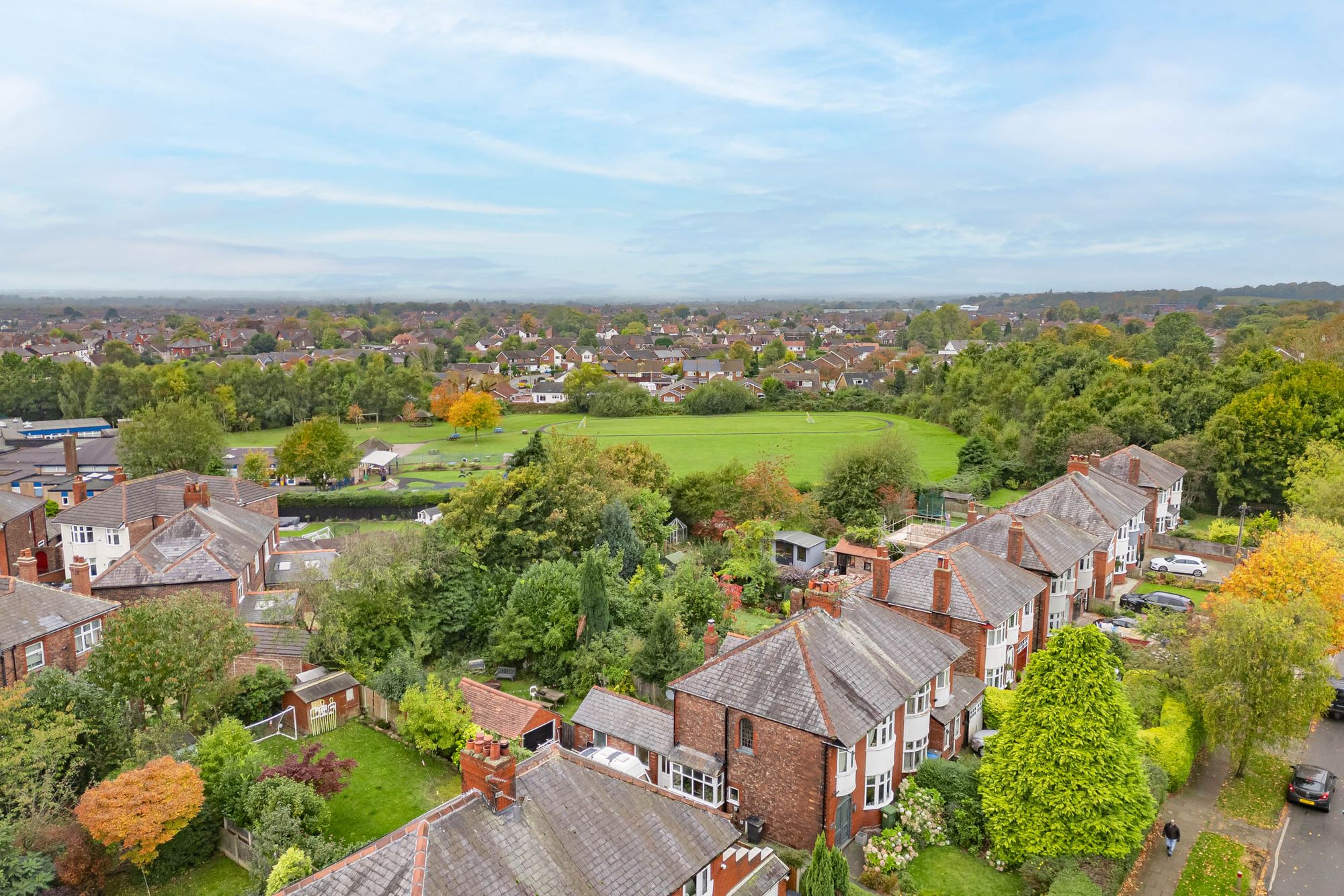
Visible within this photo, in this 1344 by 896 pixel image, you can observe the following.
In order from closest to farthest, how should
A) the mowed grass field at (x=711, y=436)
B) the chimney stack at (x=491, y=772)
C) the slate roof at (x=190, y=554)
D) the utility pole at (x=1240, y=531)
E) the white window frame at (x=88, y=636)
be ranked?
the chimney stack at (x=491, y=772)
the white window frame at (x=88, y=636)
the slate roof at (x=190, y=554)
the utility pole at (x=1240, y=531)
the mowed grass field at (x=711, y=436)

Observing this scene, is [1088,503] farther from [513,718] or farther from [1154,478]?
[513,718]

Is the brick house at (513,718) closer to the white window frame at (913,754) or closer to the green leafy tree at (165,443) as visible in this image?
the white window frame at (913,754)

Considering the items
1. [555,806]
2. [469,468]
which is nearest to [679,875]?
[555,806]

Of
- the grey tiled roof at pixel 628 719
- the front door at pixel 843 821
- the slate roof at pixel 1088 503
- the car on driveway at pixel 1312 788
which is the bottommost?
the car on driveway at pixel 1312 788

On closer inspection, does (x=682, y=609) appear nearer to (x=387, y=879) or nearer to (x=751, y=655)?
(x=751, y=655)

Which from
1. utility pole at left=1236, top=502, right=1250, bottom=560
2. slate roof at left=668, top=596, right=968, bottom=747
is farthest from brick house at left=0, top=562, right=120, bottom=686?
utility pole at left=1236, top=502, right=1250, bottom=560

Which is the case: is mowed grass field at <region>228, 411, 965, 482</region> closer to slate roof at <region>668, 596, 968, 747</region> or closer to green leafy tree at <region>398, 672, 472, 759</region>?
slate roof at <region>668, 596, 968, 747</region>

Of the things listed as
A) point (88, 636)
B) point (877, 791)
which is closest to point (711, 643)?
point (877, 791)

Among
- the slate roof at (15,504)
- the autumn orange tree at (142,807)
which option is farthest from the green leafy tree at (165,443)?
the autumn orange tree at (142,807)
